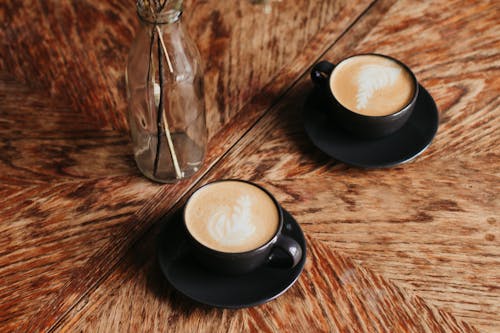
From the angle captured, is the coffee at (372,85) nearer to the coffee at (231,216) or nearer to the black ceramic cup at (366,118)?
the black ceramic cup at (366,118)

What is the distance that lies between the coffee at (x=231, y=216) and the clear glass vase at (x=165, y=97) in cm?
13

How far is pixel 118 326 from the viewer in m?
0.79

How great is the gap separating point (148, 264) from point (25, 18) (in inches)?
22.0

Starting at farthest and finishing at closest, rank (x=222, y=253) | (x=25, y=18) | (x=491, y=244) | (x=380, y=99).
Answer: (x=25, y=18)
(x=380, y=99)
(x=491, y=244)
(x=222, y=253)

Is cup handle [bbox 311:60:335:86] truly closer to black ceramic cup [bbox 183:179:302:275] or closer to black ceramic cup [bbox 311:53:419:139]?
black ceramic cup [bbox 311:53:419:139]

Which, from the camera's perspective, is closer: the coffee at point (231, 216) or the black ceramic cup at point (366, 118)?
the coffee at point (231, 216)

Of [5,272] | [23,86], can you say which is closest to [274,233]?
[5,272]

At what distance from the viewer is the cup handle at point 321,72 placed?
3.37ft

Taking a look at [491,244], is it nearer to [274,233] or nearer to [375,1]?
[274,233]

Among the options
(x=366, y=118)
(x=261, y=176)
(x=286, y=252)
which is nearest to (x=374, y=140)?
(x=366, y=118)

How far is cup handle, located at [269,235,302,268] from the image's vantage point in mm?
799

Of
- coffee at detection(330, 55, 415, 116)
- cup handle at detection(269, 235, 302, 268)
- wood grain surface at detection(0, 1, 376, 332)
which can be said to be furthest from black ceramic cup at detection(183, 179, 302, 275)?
coffee at detection(330, 55, 415, 116)

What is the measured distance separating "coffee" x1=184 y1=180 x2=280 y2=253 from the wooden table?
0.08 metres

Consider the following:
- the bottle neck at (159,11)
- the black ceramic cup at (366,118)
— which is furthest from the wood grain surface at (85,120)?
the bottle neck at (159,11)
